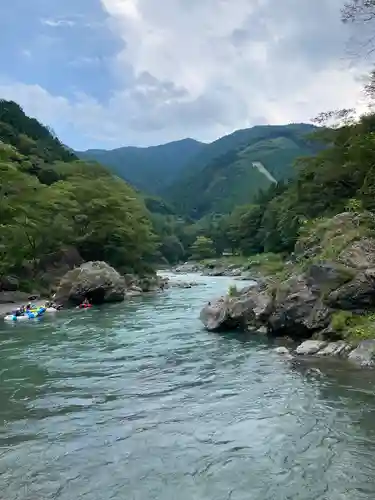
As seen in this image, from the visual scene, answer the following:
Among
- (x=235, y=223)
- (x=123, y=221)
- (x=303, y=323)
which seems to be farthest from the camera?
(x=235, y=223)

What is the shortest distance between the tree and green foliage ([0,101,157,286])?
4623cm

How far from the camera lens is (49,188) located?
45.4 meters

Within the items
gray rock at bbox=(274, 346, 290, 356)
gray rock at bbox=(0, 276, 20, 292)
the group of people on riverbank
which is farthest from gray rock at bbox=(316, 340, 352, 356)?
gray rock at bbox=(0, 276, 20, 292)

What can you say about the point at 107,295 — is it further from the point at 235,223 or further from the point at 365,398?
the point at 235,223

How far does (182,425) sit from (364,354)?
7.20 m

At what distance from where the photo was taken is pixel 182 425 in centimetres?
1054

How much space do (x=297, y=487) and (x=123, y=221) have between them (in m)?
44.6

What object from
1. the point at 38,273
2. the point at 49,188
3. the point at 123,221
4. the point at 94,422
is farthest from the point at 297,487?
the point at 123,221

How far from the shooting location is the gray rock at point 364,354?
1504 centimetres

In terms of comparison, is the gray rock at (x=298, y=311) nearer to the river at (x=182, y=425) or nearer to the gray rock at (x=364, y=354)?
the river at (x=182, y=425)

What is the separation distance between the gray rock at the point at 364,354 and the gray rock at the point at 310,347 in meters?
1.40

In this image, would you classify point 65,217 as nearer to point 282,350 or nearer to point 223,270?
point 282,350

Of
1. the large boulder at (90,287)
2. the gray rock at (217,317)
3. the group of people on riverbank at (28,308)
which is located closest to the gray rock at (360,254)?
the gray rock at (217,317)

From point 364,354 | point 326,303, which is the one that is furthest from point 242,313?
point 364,354
